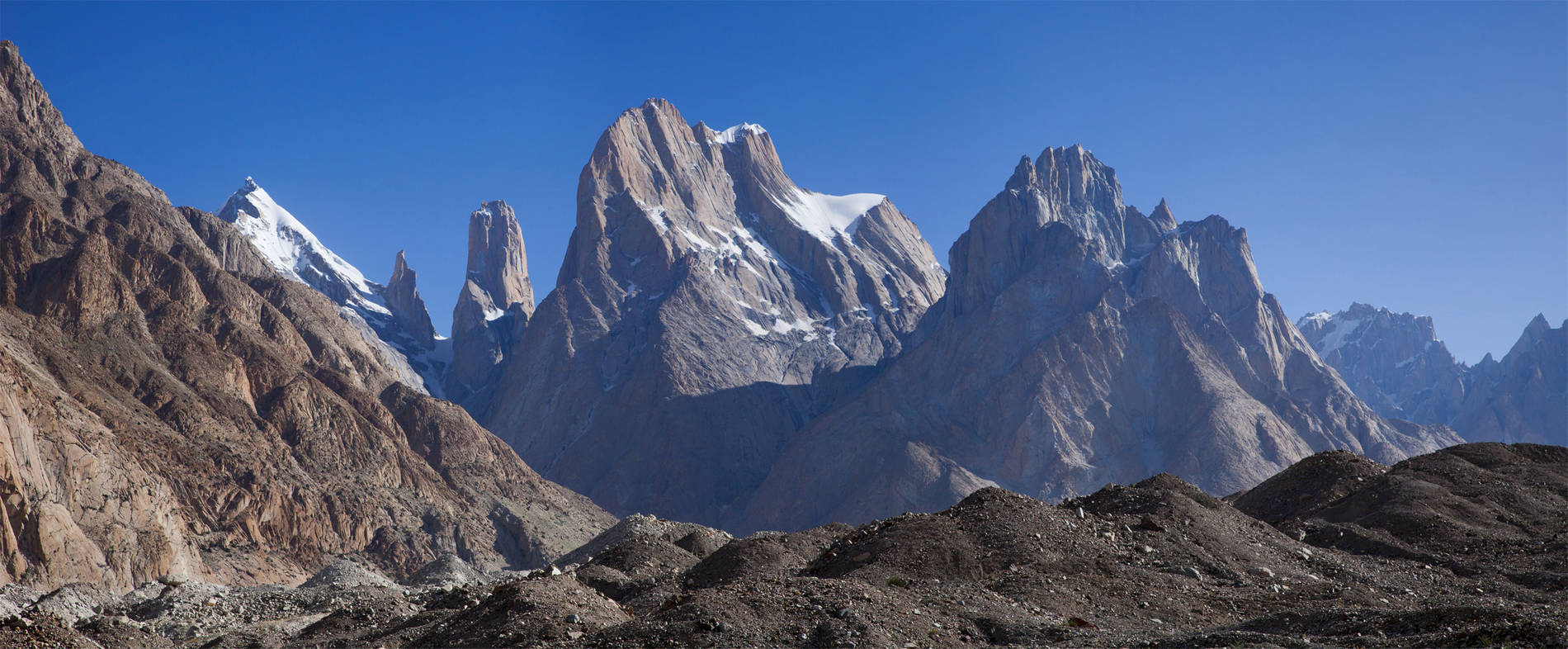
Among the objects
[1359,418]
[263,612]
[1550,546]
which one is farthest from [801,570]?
[1359,418]

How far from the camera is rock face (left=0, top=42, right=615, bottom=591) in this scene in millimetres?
74062

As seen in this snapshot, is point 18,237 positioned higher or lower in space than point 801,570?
higher

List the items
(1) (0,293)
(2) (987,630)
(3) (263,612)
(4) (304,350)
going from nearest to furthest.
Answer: (2) (987,630)
(3) (263,612)
(1) (0,293)
(4) (304,350)

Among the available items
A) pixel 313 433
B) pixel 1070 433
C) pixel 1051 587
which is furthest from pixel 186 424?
pixel 1070 433

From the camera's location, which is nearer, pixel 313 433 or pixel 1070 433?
pixel 313 433

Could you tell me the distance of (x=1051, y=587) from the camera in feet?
87.8

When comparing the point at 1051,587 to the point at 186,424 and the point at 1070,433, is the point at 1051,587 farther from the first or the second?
the point at 1070,433

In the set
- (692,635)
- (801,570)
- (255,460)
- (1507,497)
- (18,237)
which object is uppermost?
(18,237)

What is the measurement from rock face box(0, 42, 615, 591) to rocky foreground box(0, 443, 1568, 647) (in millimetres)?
29219

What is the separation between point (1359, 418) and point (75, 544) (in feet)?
644

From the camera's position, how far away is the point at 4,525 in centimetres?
6338

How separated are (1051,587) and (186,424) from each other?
9533 cm

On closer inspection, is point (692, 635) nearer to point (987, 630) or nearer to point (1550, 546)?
point (987, 630)

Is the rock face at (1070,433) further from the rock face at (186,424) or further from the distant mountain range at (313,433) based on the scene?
the rock face at (186,424)
